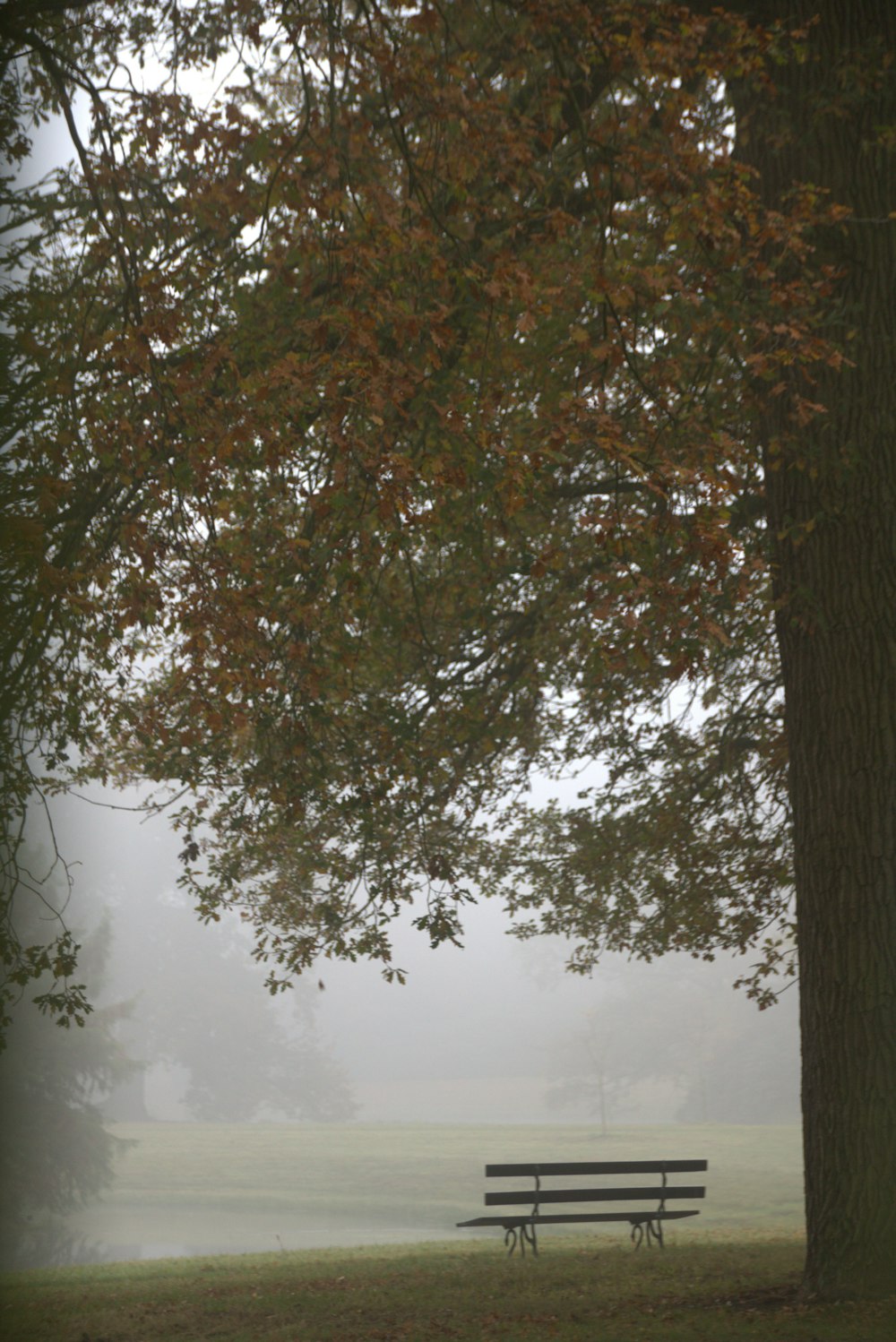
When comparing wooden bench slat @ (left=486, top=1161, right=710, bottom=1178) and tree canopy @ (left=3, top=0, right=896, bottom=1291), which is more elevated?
tree canopy @ (left=3, top=0, right=896, bottom=1291)

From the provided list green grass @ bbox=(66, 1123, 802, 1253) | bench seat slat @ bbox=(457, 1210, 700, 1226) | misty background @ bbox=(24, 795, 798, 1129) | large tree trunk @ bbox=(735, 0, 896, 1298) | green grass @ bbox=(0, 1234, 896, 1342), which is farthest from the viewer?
misty background @ bbox=(24, 795, 798, 1129)

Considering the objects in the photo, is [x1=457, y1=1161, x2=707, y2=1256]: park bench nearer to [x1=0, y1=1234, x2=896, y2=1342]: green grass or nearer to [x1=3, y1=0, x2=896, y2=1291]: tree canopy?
[x1=0, y1=1234, x2=896, y2=1342]: green grass

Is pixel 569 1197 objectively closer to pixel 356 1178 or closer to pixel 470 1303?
pixel 470 1303

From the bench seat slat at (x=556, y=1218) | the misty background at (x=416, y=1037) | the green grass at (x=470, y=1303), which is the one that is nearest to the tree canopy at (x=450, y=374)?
the green grass at (x=470, y=1303)

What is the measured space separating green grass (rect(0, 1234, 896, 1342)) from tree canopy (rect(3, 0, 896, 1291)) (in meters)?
0.75

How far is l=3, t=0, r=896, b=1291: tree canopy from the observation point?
5.71 metres

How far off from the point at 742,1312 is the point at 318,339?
217 inches

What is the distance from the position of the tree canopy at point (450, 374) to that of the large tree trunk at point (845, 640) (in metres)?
0.02

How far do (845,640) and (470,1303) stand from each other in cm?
491

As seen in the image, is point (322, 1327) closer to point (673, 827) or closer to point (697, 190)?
point (673, 827)

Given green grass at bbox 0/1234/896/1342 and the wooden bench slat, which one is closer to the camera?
green grass at bbox 0/1234/896/1342

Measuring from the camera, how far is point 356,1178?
3212 centimetres

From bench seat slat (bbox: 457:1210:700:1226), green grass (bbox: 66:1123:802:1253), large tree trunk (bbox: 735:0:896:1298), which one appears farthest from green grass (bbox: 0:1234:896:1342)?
green grass (bbox: 66:1123:802:1253)

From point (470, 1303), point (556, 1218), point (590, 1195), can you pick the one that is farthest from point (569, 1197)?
point (470, 1303)
